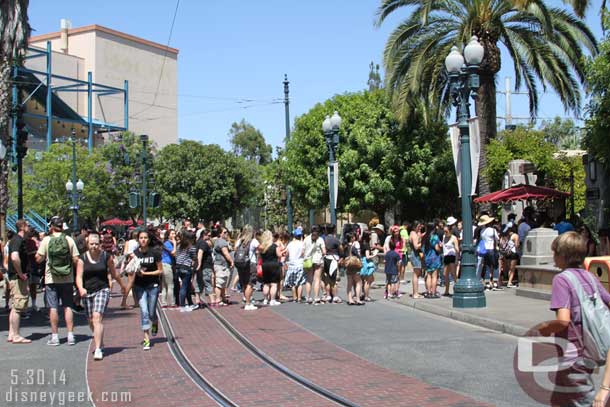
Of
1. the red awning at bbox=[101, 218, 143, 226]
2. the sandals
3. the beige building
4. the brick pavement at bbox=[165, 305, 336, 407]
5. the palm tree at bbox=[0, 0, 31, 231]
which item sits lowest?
the brick pavement at bbox=[165, 305, 336, 407]

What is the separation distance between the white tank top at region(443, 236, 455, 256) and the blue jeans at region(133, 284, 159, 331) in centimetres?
783

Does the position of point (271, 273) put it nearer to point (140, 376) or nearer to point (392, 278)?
point (392, 278)

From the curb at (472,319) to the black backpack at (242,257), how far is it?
3.63m

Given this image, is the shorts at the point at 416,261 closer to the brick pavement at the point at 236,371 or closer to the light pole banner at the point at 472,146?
the light pole banner at the point at 472,146

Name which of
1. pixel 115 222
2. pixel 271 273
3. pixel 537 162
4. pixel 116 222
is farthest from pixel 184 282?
pixel 116 222

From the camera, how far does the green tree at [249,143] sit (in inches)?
3167

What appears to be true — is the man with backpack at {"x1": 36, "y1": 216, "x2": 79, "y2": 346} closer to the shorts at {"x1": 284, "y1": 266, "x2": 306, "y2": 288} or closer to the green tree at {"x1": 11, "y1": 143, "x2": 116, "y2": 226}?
the shorts at {"x1": 284, "y1": 266, "x2": 306, "y2": 288}

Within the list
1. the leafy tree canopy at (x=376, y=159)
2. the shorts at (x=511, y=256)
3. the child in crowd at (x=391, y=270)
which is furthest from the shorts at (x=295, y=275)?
the leafy tree canopy at (x=376, y=159)

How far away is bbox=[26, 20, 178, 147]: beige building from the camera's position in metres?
65.8

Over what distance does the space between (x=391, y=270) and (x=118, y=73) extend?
192 feet

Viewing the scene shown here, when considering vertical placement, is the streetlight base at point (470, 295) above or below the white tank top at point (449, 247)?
below

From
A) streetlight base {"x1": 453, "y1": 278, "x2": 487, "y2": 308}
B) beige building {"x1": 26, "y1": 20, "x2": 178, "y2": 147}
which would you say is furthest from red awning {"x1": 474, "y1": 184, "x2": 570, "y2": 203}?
A: beige building {"x1": 26, "y1": 20, "x2": 178, "y2": 147}

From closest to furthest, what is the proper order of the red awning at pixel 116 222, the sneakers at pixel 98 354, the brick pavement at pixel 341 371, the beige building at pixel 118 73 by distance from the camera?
the brick pavement at pixel 341 371
the sneakers at pixel 98 354
the red awning at pixel 116 222
the beige building at pixel 118 73

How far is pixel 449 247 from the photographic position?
53.1 ft
